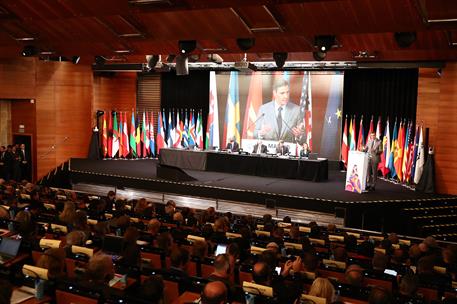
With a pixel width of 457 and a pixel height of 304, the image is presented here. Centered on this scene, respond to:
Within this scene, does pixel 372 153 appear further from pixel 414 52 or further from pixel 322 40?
pixel 322 40

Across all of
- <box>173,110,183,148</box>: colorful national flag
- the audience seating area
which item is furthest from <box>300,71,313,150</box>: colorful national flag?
the audience seating area

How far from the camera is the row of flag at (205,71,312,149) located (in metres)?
18.1

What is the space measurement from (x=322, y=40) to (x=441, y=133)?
7282mm

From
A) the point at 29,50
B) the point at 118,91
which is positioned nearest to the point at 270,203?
the point at 29,50

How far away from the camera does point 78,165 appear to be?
17.0 meters

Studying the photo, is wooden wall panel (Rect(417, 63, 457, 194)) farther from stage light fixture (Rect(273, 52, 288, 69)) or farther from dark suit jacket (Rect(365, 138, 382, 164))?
stage light fixture (Rect(273, 52, 288, 69))

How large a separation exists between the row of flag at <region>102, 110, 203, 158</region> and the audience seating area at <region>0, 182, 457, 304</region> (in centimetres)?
1121

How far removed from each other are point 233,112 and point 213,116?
3.17 ft

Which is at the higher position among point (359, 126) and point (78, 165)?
point (359, 126)

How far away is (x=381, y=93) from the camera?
1694cm

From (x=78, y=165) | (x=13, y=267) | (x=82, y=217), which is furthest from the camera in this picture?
(x=78, y=165)

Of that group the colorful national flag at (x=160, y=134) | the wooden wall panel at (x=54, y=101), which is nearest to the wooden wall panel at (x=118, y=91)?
the wooden wall panel at (x=54, y=101)

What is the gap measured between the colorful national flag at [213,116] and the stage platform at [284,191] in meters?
3.18

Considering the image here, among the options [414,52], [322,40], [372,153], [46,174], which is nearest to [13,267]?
[322,40]
